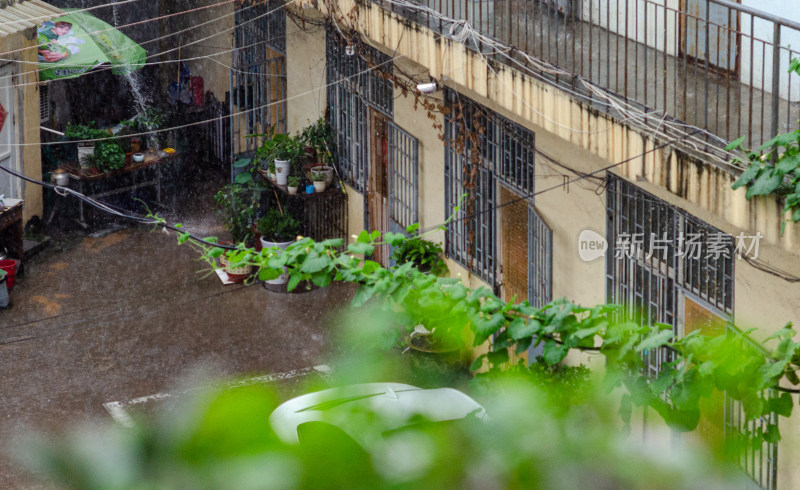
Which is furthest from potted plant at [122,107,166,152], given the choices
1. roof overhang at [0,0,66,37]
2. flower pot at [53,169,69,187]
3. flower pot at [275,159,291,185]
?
flower pot at [275,159,291,185]

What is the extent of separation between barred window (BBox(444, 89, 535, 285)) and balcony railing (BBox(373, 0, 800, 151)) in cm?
103

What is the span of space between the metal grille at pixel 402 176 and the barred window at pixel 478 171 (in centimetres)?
85

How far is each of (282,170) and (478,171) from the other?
4501mm

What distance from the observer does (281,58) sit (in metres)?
16.0

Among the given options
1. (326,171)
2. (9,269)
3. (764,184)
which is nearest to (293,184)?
(326,171)

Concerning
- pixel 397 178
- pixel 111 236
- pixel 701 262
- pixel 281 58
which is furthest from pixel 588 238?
pixel 111 236

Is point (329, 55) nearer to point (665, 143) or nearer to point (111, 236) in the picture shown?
point (111, 236)

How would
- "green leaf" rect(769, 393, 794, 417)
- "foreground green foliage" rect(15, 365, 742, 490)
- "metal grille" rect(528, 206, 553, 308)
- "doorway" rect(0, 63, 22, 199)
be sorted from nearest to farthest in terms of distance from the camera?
"foreground green foliage" rect(15, 365, 742, 490)
"green leaf" rect(769, 393, 794, 417)
"metal grille" rect(528, 206, 553, 308)
"doorway" rect(0, 63, 22, 199)

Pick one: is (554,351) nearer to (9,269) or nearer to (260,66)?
(9,269)

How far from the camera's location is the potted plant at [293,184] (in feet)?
47.6

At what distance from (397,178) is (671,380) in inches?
336

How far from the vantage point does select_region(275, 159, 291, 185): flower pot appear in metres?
14.6

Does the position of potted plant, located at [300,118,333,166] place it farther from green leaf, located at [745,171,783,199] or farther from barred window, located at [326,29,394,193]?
green leaf, located at [745,171,783,199]

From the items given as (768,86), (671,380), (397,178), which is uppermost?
(768,86)
